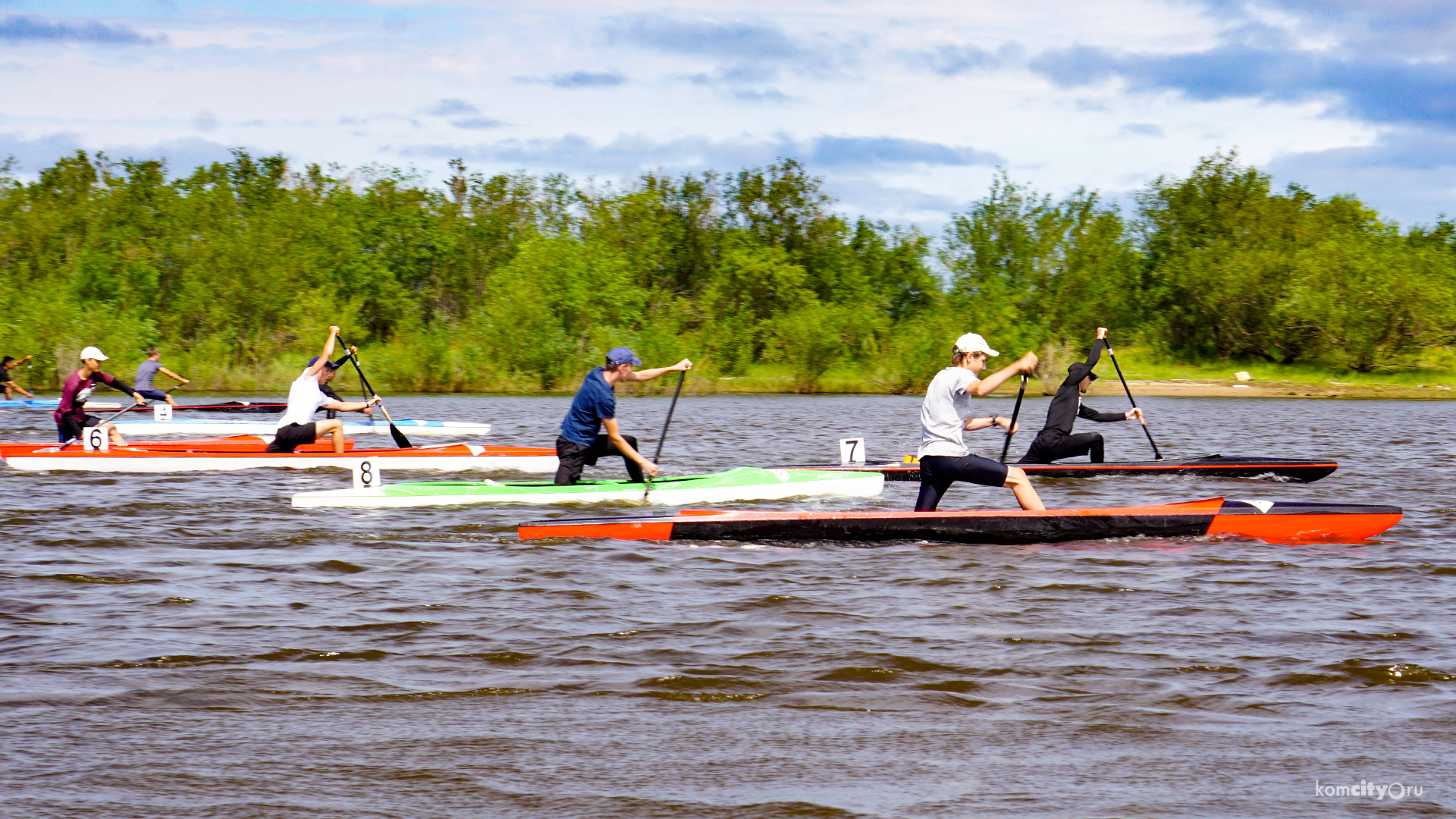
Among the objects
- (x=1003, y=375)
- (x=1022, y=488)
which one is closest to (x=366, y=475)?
(x=1022, y=488)

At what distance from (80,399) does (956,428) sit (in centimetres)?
1341

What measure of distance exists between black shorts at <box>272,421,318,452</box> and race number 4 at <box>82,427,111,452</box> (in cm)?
252

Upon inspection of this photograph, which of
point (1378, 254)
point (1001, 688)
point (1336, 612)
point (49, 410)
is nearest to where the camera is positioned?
point (1001, 688)

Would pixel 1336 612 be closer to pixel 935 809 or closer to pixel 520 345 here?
pixel 935 809

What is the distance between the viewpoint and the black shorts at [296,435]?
15.3 metres

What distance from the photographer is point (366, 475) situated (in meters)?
12.7

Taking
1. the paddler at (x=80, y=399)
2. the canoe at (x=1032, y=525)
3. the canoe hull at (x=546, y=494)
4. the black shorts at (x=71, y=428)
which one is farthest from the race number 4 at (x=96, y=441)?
the canoe at (x=1032, y=525)

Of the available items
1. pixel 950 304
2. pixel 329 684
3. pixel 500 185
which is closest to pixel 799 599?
pixel 329 684

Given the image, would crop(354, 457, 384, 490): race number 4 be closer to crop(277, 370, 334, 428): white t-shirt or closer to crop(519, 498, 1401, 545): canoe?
crop(277, 370, 334, 428): white t-shirt

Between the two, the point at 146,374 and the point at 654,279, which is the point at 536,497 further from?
the point at 654,279

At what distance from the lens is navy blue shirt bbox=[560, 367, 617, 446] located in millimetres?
11641

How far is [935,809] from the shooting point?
452cm

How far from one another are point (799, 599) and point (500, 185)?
203 feet

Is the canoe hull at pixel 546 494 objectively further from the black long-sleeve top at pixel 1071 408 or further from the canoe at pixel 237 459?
the black long-sleeve top at pixel 1071 408
